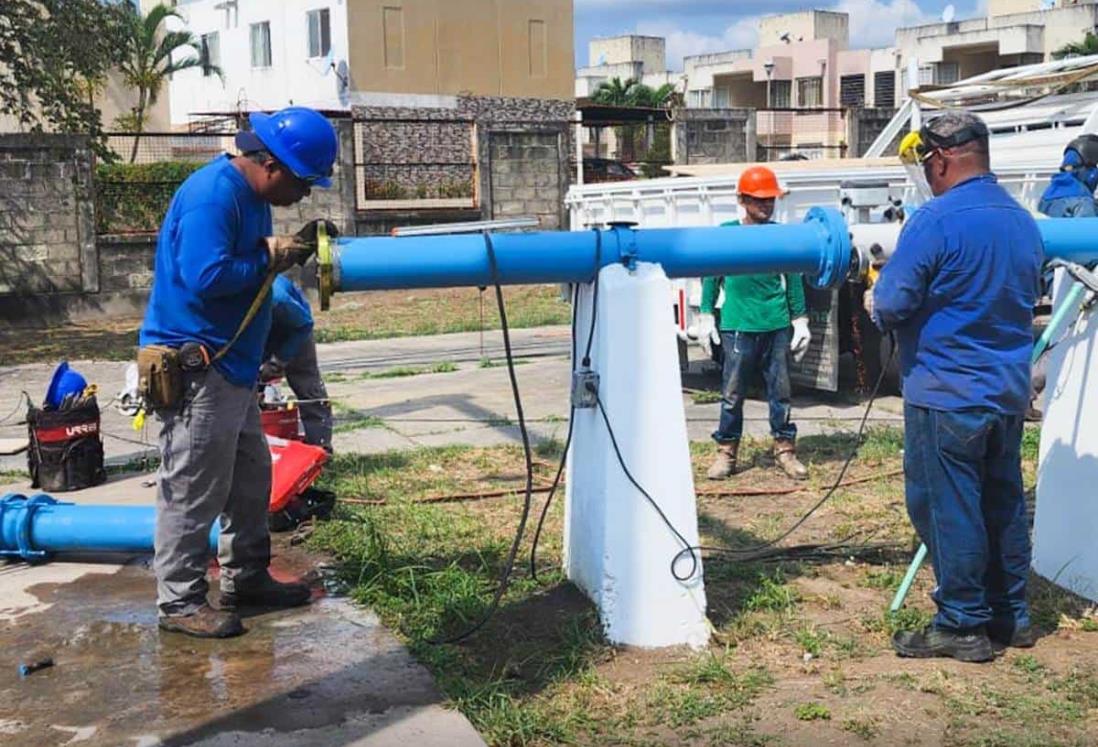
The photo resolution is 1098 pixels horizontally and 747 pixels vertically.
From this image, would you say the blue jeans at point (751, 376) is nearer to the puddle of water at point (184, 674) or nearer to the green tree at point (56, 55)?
the puddle of water at point (184, 674)

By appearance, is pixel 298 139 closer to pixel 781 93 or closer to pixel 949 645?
pixel 949 645

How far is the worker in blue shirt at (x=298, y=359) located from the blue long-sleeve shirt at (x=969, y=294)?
3.41 metres

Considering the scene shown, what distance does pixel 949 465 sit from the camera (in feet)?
14.7

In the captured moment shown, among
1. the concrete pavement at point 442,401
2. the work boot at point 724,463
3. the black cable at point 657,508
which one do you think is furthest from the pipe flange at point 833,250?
the concrete pavement at point 442,401

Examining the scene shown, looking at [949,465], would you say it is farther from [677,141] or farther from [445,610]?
[677,141]

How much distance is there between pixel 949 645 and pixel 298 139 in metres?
2.92

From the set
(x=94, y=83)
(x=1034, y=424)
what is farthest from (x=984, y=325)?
(x=94, y=83)

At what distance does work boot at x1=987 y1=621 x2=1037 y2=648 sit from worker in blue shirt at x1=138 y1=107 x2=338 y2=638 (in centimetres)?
279

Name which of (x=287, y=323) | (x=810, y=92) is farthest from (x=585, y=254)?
(x=810, y=92)

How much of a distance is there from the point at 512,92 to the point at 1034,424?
3294cm

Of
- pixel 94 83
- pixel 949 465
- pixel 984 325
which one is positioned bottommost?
pixel 949 465

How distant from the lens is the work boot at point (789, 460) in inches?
291

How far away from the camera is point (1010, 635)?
15.4 feet

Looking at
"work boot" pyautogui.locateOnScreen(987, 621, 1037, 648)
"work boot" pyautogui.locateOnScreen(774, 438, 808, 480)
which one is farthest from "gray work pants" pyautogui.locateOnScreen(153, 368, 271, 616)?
"work boot" pyautogui.locateOnScreen(774, 438, 808, 480)
